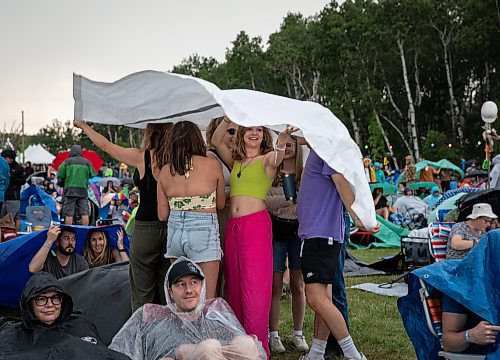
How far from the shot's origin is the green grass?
4.91 metres

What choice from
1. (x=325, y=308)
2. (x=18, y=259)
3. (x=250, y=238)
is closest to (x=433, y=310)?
(x=325, y=308)

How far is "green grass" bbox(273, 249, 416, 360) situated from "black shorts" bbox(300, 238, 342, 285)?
860mm

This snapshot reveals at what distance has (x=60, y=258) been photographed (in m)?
5.88

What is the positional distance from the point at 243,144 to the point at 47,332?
163 cm

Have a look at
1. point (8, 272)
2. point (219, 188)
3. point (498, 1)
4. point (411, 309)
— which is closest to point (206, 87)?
point (219, 188)

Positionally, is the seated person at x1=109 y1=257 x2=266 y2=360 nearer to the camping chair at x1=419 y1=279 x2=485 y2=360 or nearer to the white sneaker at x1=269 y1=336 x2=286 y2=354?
the camping chair at x1=419 y1=279 x2=485 y2=360

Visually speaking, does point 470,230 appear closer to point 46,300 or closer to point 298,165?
point 298,165

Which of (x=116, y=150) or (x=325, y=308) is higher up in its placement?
(x=116, y=150)

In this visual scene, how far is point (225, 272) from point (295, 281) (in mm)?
819

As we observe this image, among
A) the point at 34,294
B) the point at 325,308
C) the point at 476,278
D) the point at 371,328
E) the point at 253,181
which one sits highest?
the point at 253,181

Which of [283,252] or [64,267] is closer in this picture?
[283,252]

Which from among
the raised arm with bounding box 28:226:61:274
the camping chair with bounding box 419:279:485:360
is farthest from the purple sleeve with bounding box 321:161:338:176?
the raised arm with bounding box 28:226:61:274

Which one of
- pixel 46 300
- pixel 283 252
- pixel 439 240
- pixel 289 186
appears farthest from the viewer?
pixel 439 240

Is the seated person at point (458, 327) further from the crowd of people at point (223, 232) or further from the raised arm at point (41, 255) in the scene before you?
the raised arm at point (41, 255)
